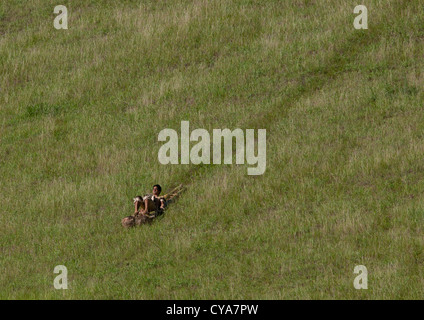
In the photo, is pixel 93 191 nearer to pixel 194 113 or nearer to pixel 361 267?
pixel 194 113

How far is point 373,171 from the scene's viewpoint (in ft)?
81.1

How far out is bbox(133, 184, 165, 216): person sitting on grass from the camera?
78.8ft

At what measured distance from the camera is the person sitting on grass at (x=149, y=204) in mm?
24016

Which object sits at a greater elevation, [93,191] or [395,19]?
[395,19]

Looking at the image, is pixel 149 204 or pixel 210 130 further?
pixel 210 130

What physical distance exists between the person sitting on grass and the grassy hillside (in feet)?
1.16

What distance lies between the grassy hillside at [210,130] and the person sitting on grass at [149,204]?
353mm

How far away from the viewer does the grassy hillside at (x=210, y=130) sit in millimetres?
21469

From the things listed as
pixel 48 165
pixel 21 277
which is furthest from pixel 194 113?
pixel 21 277

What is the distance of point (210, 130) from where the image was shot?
92.8 ft

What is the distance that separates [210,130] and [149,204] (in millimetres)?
4965

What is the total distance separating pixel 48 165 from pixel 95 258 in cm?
616

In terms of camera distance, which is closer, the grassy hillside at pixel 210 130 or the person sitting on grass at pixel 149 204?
the grassy hillside at pixel 210 130

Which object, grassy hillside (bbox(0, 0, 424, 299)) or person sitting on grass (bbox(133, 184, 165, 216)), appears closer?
grassy hillside (bbox(0, 0, 424, 299))
